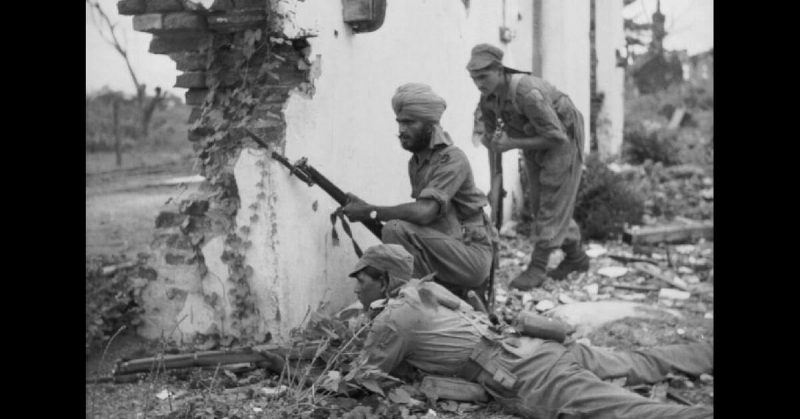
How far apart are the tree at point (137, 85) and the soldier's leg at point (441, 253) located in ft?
14.0

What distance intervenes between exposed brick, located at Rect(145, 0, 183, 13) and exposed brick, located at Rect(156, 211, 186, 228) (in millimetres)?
1174

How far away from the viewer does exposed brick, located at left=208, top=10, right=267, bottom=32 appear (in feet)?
16.9

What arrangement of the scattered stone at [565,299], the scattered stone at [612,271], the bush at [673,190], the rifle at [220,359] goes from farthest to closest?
1. the bush at [673,190]
2. the scattered stone at [612,271]
3. the scattered stone at [565,299]
4. the rifle at [220,359]

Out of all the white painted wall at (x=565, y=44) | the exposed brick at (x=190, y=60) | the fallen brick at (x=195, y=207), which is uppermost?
the white painted wall at (x=565, y=44)

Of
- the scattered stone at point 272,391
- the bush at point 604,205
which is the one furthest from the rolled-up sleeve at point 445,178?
the bush at point 604,205

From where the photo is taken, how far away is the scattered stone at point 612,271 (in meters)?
8.07

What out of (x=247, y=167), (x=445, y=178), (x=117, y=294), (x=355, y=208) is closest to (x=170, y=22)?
(x=247, y=167)

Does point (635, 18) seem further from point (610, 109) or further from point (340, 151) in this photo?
point (340, 151)

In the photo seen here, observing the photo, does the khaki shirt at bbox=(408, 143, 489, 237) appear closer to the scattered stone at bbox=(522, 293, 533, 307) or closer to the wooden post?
the scattered stone at bbox=(522, 293, 533, 307)

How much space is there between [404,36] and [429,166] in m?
1.64

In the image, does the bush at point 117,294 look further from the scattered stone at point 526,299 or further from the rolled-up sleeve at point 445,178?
the scattered stone at point 526,299

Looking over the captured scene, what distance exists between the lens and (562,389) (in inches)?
171

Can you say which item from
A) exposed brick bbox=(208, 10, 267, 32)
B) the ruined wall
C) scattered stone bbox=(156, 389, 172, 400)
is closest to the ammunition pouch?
the ruined wall
